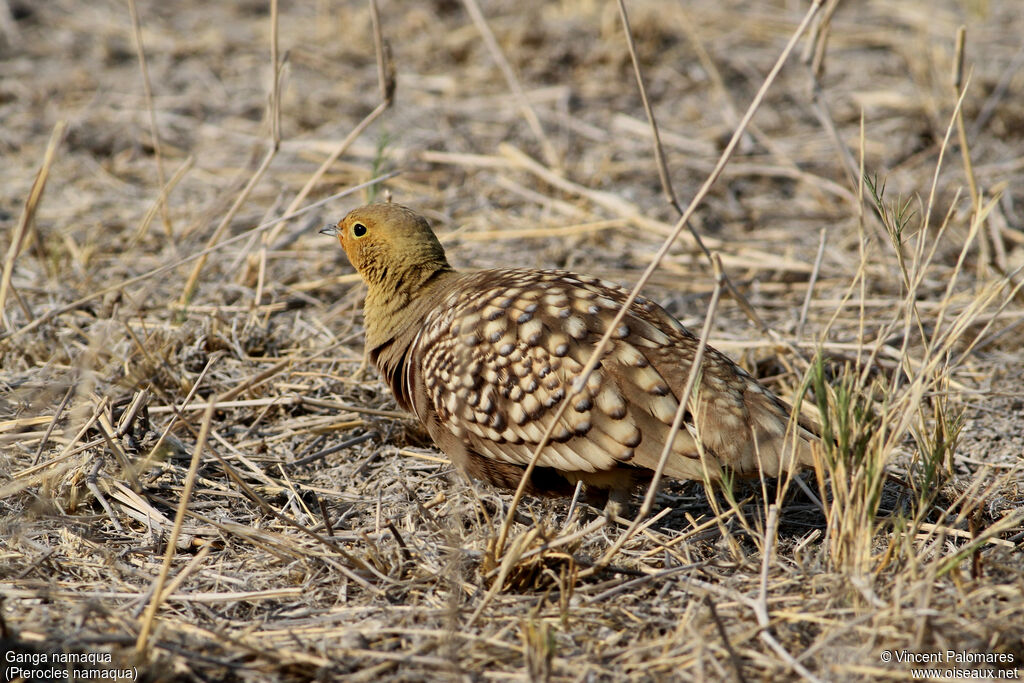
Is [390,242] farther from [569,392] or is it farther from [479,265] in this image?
[479,265]

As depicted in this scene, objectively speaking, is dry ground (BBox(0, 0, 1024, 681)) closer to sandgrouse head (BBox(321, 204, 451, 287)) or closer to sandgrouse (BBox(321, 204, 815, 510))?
sandgrouse (BBox(321, 204, 815, 510))

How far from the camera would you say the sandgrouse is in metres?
3.05

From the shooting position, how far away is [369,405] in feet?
14.1

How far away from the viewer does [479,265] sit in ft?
17.7

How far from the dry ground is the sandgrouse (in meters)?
0.21

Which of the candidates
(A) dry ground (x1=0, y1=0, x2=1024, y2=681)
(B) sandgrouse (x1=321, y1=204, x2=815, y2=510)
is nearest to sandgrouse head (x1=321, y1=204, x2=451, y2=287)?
(B) sandgrouse (x1=321, y1=204, x2=815, y2=510)

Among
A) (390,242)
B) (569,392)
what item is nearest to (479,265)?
(390,242)

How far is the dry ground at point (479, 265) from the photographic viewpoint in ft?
8.96

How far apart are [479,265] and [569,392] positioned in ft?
8.16

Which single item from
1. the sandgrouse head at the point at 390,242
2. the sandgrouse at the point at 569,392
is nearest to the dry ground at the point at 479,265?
the sandgrouse at the point at 569,392

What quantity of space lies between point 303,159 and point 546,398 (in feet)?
12.6

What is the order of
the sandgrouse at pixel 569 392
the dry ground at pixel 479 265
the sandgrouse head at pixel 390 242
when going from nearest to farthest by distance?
the dry ground at pixel 479 265 → the sandgrouse at pixel 569 392 → the sandgrouse head at pixel 390 242

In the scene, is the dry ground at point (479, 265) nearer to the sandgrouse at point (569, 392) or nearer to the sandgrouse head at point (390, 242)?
the sandgrouse at point (569, 392)

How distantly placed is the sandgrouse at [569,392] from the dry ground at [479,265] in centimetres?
21
